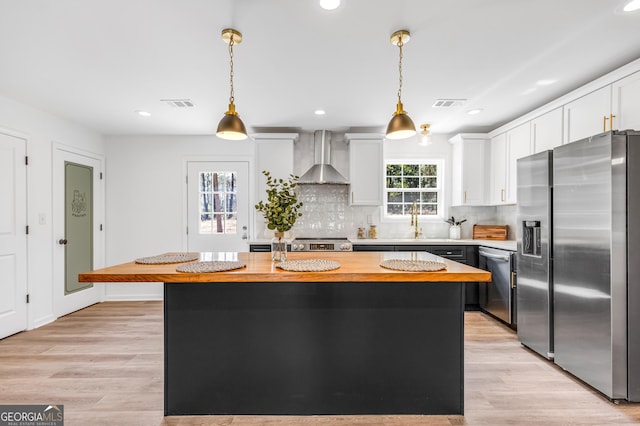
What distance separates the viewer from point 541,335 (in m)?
2.89

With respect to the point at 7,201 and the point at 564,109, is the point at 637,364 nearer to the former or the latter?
the point at 564,109

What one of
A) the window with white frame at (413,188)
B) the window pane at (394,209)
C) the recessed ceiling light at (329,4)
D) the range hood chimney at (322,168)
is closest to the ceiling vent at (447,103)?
the window with white frame at (413,188)

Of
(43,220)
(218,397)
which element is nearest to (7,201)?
(43,220)

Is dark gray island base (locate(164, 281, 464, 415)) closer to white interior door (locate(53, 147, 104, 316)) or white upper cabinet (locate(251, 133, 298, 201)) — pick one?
white upper cabinet (locate(251, 133, 298, 201))

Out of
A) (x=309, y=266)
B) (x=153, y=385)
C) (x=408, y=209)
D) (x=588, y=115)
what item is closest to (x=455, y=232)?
(x=408, y=209)

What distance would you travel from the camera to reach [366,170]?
4602mm

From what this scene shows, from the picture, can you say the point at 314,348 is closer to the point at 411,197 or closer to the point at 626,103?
the point at 626,103

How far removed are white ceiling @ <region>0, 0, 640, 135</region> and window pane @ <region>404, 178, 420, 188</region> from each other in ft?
4.55

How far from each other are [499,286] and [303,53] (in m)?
3.28

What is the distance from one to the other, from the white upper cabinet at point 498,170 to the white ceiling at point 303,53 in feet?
1.84

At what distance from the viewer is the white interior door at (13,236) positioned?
133 inches

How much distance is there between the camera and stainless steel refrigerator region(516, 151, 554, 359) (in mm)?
2824

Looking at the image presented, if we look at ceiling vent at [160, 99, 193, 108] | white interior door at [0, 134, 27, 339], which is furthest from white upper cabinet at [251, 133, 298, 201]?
white interior door at [0, 134, 27, 339]

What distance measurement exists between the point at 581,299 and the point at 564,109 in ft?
6.14
